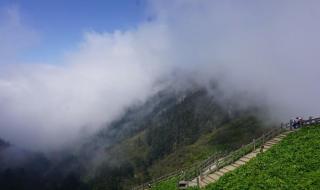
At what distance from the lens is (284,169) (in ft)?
110

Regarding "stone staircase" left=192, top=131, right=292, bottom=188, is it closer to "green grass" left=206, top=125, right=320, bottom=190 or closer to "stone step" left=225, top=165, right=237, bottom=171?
"stone step" left=225, top=165, right=237, bottom=171

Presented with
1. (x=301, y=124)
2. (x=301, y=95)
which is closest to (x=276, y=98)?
(x=301, y=95)

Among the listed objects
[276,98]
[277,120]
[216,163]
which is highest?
[276,98]

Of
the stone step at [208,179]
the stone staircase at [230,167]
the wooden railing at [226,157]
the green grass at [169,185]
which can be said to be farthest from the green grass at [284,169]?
the green grass at [169,185]

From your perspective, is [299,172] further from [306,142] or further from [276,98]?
[276,98]

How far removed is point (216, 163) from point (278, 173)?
1274cm

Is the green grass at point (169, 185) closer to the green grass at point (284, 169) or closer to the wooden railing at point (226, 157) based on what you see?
the wooden railing at point (226, 157)

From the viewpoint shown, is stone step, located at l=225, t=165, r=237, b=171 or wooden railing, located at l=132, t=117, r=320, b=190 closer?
stone step, located at l=225, t=165, r=237, b=171

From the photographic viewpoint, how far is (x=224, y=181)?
3566 centimetres

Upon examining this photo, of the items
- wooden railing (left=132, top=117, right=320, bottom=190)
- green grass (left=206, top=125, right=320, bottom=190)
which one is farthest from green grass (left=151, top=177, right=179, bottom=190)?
green grass (left=206, top=125, right=320, bottom=190)

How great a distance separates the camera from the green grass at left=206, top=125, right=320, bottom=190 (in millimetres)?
30450

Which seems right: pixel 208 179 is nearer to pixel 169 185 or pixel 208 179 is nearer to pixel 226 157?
pixel 226 157

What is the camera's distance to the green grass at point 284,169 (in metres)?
30.5

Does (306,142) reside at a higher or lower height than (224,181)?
higher
